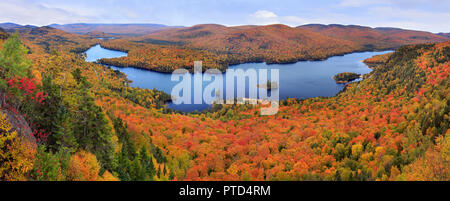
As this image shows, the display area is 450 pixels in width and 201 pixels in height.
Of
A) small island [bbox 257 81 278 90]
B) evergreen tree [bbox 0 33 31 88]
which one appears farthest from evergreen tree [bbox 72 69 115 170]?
small island [bbox 257 81 278 90]

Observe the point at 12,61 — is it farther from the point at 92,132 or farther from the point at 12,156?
the point at 12,156

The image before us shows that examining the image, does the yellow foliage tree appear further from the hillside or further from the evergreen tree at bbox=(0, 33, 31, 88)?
the hillside

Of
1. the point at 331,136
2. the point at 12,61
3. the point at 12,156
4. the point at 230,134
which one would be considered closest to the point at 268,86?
the point at 230,134

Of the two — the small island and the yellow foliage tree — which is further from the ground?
the yellow foliage tree

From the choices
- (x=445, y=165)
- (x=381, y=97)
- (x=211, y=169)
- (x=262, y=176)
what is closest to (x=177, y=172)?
(x=211, y=169)

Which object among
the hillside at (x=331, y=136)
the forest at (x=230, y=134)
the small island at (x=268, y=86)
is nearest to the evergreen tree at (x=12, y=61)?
the forest at (x=230, y=134)

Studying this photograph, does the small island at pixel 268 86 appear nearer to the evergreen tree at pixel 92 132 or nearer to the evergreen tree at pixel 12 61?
the evergreen tree at pixel 92 132

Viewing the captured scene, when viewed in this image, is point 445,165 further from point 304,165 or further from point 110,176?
point 110,176
